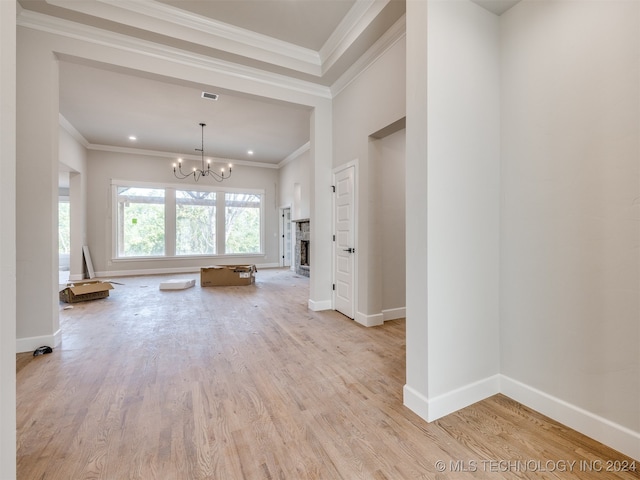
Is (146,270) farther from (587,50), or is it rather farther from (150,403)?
(587,50)

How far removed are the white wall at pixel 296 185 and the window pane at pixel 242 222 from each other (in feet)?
2.97

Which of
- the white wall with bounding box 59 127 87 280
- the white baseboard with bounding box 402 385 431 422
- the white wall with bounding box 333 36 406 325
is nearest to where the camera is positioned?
the white baseboard with bounding box 402 385 431 422

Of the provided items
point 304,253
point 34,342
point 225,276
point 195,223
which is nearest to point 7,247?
point 34,342

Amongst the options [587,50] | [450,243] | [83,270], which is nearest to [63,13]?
[450,243]

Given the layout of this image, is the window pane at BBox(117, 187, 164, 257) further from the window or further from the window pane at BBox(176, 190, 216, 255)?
the window pane at BBox(176, 190, 216, 255)

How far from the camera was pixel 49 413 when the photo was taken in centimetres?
179

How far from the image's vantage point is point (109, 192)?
7.48m

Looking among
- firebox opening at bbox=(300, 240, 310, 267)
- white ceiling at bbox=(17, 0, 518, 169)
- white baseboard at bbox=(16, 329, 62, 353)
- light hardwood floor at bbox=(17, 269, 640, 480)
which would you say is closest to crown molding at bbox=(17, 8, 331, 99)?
white ceiling at bbox=(17, 0, 518, 169)

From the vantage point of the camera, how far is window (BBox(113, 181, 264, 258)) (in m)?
7.73

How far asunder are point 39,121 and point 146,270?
5.91 metres

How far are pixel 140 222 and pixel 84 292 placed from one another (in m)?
3.57

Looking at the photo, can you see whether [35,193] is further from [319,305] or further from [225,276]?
[225,276]

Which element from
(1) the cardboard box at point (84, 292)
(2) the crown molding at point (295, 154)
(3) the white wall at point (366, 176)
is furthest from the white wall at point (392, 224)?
(1) the cardboard box at point (84, 292)

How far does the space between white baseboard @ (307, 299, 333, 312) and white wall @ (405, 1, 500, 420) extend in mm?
2367
